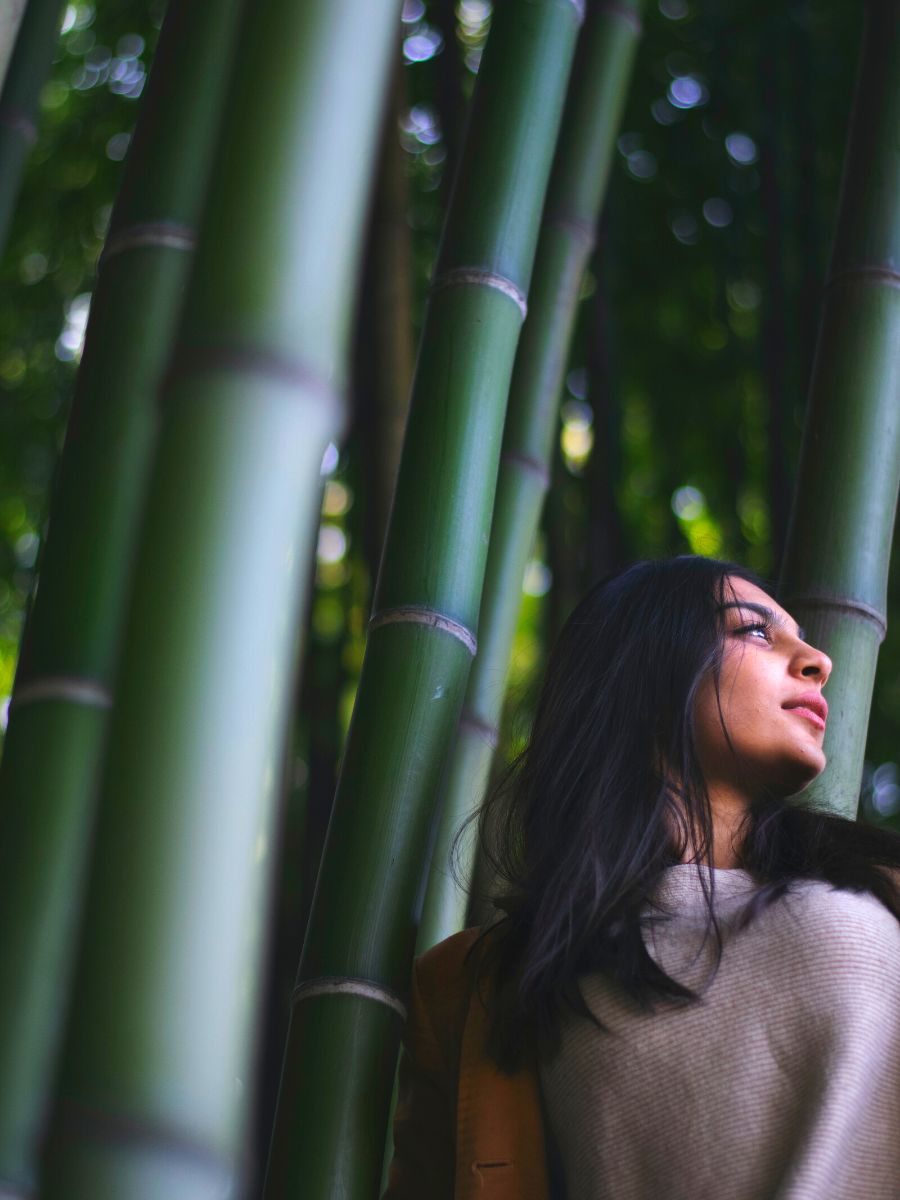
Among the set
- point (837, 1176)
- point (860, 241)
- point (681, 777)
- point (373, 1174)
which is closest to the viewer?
point (837, 1176)

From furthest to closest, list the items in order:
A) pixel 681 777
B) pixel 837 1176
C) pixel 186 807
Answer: pixel 681 777
pixel 837 1176
pixel 186 807

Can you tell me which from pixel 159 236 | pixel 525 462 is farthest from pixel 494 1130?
pixel 159 236

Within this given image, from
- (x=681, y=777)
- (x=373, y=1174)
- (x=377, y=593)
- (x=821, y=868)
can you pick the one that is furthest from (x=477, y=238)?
(x=373, y=1174)

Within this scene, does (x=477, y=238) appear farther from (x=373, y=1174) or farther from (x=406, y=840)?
(x=373, y=1174)

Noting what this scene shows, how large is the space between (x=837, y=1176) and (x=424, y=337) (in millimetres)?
794

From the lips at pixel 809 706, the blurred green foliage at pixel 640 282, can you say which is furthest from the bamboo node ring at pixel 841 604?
the blurred green foliage at pixel 640 282

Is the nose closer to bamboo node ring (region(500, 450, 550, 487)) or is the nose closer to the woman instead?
the woman

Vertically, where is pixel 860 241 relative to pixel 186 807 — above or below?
above

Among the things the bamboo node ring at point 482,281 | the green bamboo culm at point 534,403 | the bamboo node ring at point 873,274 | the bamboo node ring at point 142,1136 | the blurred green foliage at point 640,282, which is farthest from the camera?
the blurred green foliage at point 640,282

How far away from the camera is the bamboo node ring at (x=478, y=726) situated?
1700 mm

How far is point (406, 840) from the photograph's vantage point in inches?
52.1

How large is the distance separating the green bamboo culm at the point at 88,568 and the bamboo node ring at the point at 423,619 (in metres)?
0.24

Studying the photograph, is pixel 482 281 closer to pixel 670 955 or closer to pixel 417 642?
pixel 417 642

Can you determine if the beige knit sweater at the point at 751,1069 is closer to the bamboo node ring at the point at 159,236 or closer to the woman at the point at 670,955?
the woman at the point at 670,955
